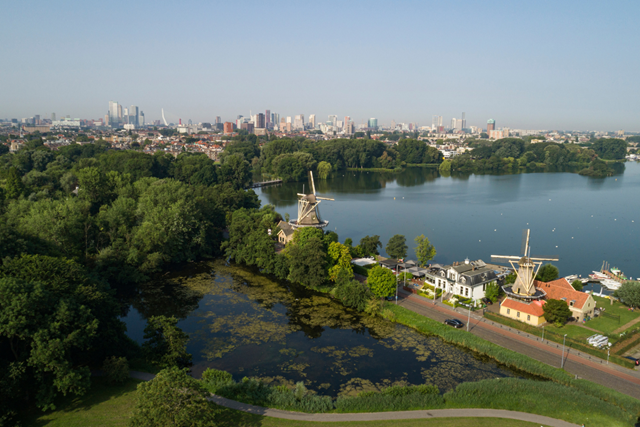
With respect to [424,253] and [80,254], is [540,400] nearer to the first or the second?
[424,253]

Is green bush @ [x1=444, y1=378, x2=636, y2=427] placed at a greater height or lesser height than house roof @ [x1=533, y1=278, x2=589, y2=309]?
lesser

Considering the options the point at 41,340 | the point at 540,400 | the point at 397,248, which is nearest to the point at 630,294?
the point at 540,400

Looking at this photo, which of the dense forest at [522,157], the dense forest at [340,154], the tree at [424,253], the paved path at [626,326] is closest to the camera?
the paved path at [626,326]

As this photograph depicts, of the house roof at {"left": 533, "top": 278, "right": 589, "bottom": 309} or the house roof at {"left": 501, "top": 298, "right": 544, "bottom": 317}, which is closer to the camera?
the house roof at {"left": 501, "top": 298, "right": 544, "bottom": 317}

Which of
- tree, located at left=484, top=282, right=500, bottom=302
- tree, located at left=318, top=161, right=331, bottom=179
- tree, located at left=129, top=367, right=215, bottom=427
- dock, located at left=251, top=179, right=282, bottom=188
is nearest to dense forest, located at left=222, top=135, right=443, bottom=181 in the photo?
tree, located at left=318, top=161, right=331, bottom=179

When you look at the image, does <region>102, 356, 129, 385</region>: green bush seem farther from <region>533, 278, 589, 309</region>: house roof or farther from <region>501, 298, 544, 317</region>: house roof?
<region>533, 278, 589, 309</region>: house roof

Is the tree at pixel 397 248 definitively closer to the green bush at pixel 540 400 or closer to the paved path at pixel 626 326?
the paved path at pixel 626 326

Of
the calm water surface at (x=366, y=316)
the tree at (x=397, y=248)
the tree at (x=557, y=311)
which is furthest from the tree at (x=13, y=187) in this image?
the tree at (x=557, y=311)

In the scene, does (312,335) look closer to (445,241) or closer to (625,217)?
(445,241)
